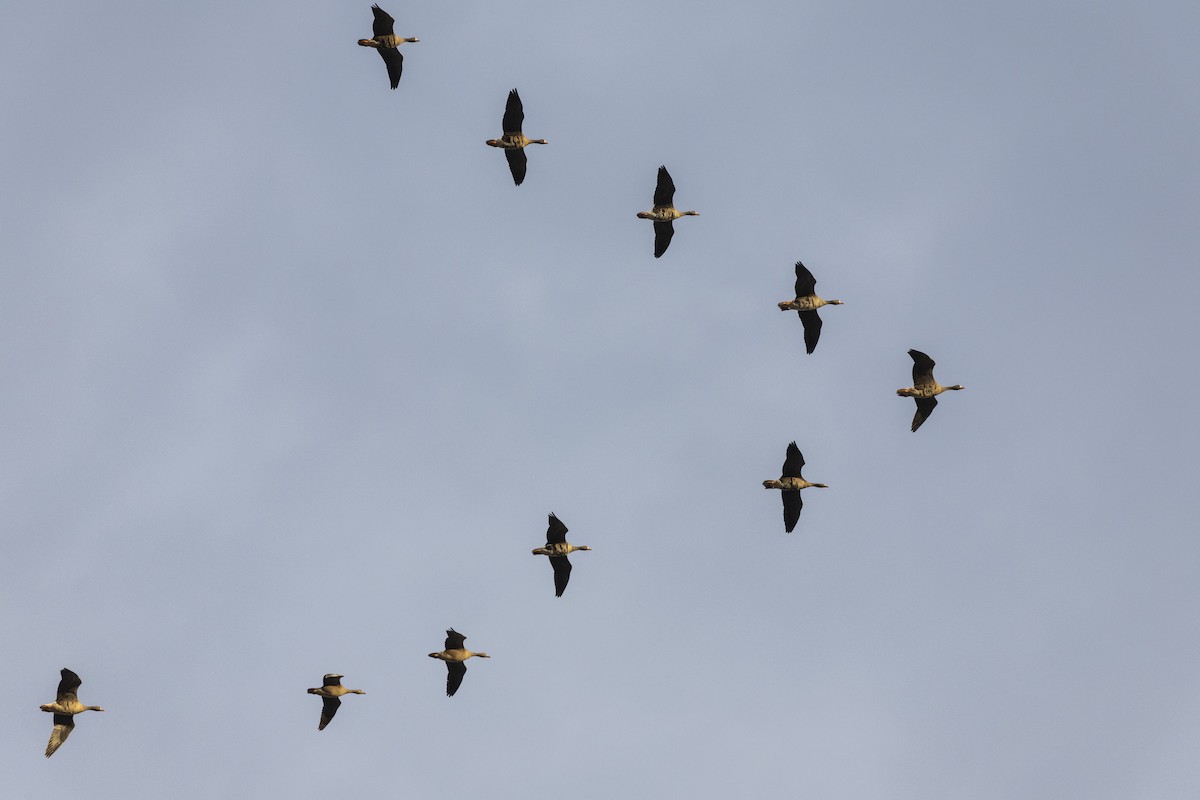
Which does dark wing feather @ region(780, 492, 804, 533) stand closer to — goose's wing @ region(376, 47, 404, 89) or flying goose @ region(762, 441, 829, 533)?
flying goose @ region(762, 441, 829, 533)

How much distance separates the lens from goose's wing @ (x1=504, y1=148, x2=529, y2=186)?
204 feet

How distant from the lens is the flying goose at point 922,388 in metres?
62.6

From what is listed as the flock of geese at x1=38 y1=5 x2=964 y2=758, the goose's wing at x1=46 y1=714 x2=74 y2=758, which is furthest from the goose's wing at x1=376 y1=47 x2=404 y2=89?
the goose's wing at x1=46 y1=714 x2=74 y2=758

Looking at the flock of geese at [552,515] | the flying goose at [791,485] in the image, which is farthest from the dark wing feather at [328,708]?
the flying goose at [791,485]

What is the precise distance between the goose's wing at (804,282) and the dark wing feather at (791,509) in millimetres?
6006

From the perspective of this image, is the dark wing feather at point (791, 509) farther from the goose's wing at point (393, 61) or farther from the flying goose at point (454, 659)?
the goose's wing at point (393, 61)

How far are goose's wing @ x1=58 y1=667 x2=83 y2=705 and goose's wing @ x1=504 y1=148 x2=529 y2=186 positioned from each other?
19.2 m

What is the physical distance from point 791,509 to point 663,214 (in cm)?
968

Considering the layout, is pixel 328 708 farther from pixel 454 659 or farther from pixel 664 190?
pixel 664 190

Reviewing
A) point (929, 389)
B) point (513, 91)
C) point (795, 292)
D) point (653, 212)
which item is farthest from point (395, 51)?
point (929, 389)

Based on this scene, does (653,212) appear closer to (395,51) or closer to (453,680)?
(395,51)

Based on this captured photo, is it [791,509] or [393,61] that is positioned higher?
[393,61]

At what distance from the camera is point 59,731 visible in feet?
206

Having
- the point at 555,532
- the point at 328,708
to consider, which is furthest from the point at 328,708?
the point at 555,532
